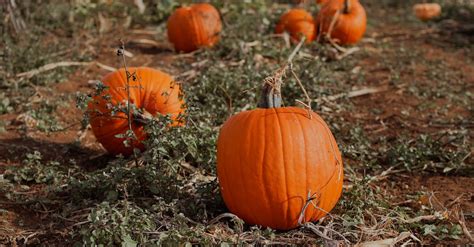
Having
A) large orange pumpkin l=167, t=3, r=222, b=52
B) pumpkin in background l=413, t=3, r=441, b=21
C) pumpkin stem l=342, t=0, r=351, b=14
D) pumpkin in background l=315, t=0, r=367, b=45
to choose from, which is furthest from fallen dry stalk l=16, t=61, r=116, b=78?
pumpkin in background l=413, t=3, r=441, b=21

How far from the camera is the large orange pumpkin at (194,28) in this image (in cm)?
782

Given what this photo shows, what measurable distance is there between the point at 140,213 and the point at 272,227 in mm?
771

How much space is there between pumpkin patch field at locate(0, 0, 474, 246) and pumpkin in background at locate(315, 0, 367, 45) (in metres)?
0.03

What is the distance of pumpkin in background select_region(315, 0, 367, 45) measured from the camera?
27.4 ft

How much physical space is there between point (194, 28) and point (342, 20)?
6.89ft

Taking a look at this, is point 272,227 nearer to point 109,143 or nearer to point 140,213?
point 140,213

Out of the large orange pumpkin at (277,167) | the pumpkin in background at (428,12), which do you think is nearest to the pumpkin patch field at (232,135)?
the large orange pumpkin at (277,167)

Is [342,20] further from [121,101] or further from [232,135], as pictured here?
[232,135]

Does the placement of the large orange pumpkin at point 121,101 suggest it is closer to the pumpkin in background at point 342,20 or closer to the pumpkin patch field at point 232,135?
the pumpkin patch field at point 232,135

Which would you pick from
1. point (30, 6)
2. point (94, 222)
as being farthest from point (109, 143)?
point (30, 6)

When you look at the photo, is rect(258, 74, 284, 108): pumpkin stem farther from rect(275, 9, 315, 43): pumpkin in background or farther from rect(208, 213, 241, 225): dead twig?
rect(275, 9, 315, 43): pumpkin in background

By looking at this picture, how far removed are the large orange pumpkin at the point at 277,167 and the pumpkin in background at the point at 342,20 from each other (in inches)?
196

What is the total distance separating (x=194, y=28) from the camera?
781cm

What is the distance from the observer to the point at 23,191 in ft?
13.8
